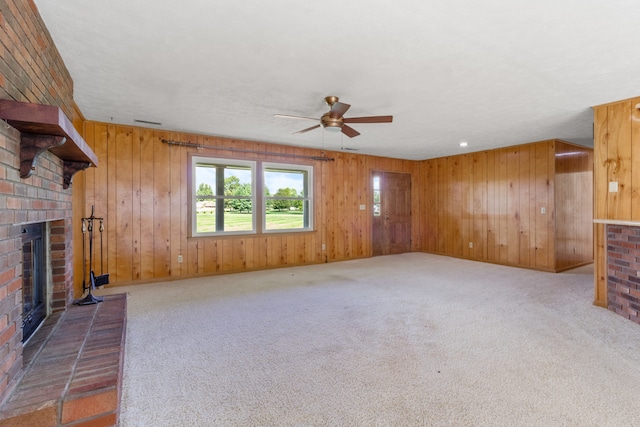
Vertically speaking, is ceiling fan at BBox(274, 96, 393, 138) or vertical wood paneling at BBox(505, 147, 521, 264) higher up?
ceiling fan at BBox(274, 96, 393, 138)

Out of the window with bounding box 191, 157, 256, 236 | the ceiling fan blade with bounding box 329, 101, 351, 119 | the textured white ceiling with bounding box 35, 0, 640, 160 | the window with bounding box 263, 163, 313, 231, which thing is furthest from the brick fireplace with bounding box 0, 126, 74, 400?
the window with bounding box 263, 163, 313, 231

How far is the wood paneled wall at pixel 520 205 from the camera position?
17.1ft

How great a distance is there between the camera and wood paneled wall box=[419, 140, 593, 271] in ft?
17.1

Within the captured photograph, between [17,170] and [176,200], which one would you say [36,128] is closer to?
[17,170]

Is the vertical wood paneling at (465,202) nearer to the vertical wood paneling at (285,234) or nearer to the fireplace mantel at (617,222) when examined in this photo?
the vertical wood paneling at (285,234)

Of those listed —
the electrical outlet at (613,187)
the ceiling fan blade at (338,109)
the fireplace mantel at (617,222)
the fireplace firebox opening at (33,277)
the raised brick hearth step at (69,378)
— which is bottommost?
the raised brick hearth step at (69,378)

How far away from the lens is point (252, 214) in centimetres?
545

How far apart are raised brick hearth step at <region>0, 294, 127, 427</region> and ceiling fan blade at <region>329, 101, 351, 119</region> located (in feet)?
8.52

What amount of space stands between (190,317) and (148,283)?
1.88m

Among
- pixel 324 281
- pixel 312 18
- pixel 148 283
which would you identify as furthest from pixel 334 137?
pixel 148 283

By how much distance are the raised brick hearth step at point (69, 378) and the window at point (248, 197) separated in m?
2.98

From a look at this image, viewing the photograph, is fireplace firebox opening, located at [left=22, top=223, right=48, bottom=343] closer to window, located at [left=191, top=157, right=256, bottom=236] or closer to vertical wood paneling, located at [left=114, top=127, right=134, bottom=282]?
vertical wood paneling, located at [left=114, top=127, right=134, bottom=282]

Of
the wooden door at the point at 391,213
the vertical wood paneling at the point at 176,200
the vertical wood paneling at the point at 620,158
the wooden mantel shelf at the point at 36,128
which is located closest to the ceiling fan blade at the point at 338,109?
the wooden mantel shelf at the point at 36,128

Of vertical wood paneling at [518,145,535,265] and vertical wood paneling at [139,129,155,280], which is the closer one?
vertical wood paneling at [139,129,155,280]
